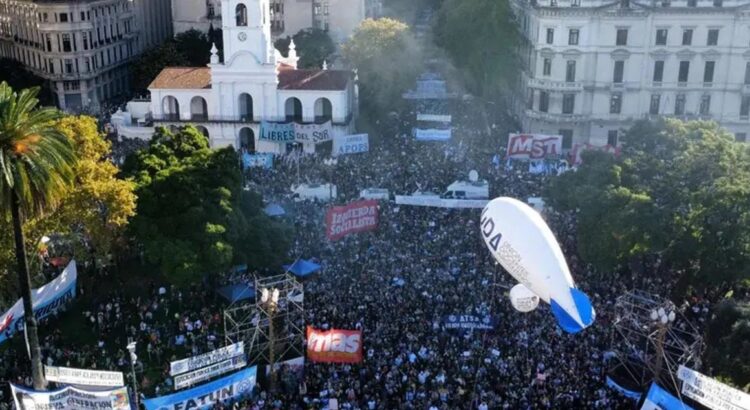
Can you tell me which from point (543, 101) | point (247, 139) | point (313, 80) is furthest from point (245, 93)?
point (543, 101)

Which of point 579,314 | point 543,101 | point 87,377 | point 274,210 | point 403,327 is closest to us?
point 87,377

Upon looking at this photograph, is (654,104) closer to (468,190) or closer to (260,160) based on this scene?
(468,190)

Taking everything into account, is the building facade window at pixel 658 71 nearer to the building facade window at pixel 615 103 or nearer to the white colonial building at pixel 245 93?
the building facade window at pixel 615 103

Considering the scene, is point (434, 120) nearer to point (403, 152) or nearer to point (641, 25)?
point (403, 152)

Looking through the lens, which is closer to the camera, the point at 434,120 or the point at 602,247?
the point at 602,247

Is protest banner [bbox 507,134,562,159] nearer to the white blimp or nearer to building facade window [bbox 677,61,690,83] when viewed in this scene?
building facade window [bbox 677,61,690,83]

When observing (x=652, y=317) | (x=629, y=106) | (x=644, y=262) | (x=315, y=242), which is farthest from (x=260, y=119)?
(x=652, y=317)

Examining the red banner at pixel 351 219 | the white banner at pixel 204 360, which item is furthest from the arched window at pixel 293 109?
the white banner at pixel 204 360
